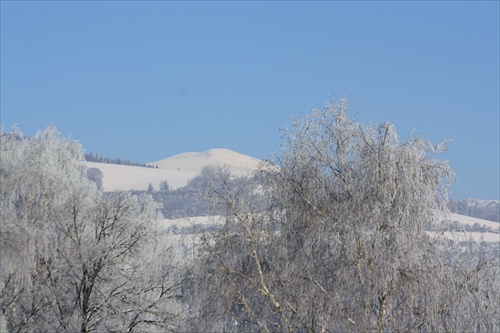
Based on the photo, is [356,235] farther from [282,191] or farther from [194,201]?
[194,201]

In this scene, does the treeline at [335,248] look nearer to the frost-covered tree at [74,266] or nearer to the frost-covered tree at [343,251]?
the frost-covered tree at [343,251]

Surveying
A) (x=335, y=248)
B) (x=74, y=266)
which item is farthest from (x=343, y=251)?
(x=74, y=266)

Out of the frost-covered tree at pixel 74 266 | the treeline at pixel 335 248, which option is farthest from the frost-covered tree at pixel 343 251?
the frost-covered tree at pixel 74 266

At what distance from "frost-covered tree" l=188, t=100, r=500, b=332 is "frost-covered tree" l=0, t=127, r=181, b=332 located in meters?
5.26

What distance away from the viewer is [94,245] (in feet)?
93.4

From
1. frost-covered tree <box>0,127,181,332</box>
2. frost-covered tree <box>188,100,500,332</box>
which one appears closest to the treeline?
frost-covered tree <box>188,100,500,332</box>

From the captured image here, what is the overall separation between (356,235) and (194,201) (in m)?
3.86

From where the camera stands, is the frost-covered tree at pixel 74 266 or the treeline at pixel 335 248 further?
the frost-covered tree at pixel 74 266

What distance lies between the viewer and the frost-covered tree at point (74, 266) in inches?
1092

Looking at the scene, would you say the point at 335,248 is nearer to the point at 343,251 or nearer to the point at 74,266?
the point at 343,251

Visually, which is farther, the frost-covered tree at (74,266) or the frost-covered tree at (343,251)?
the frost-covered tree at (74,266)

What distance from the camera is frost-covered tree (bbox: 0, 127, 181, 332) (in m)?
27.7

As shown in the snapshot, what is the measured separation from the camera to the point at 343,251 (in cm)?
1934

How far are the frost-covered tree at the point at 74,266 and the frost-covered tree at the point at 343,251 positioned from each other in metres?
5.26
